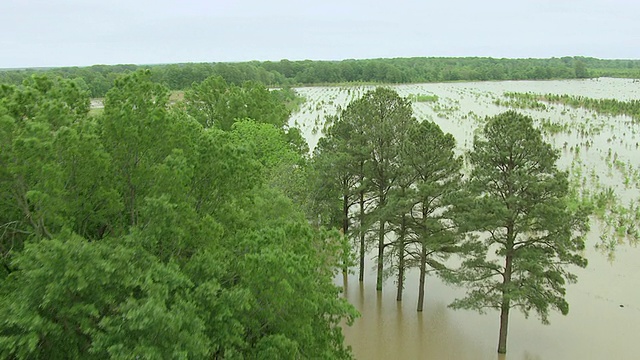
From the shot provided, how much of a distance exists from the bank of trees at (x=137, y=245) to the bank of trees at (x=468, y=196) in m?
5.54

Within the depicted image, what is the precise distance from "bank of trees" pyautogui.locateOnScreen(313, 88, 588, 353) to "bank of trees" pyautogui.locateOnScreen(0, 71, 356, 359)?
5.54 meters

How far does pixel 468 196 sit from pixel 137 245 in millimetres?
9802

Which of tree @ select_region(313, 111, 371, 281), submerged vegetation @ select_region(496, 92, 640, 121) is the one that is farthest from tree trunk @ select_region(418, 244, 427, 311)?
submerged vegetation @ select_region(496, 92, 640, 121)

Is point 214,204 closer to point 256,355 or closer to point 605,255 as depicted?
point 256,355

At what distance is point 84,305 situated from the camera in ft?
18.8

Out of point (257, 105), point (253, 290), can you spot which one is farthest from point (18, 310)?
point (257, 105)

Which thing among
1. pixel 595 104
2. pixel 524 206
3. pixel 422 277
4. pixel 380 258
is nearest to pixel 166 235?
pixel 524 206

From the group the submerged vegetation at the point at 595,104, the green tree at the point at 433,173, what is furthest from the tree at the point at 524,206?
the submerged vegetation at the point at 595,104

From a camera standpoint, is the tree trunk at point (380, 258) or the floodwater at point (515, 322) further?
the tree trunk at point (380, 258)

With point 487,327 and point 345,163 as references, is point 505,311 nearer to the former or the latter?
point 487,327

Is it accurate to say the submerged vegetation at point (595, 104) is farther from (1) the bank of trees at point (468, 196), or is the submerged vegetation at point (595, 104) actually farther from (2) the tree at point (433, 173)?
(2) the tree at point (433, 173)

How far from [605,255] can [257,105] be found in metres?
19.0

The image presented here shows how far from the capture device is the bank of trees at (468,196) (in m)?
12.4

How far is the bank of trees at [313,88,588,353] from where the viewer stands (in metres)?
12.4
